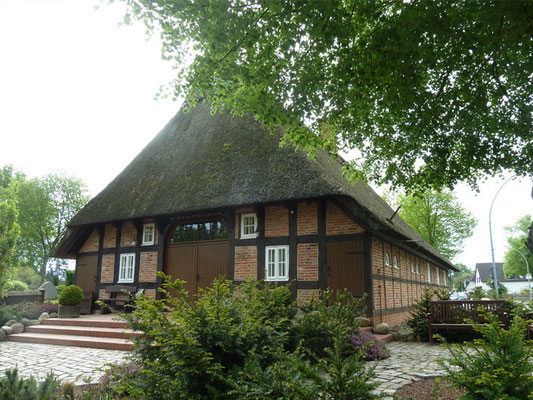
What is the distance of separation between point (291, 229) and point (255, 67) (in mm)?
5858

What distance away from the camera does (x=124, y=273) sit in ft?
46.6

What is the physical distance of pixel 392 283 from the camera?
40.7 feet

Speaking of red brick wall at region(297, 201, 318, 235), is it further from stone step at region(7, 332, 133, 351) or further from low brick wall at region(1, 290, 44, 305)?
low brick wall at region(1, 290, 44, 305)

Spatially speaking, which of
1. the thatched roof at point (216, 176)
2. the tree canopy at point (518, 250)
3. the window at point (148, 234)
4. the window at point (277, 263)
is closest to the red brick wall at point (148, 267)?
the window at point (148, 234)

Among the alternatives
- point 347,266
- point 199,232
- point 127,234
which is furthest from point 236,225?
point 127,234

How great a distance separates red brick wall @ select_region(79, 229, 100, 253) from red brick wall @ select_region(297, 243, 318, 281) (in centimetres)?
900

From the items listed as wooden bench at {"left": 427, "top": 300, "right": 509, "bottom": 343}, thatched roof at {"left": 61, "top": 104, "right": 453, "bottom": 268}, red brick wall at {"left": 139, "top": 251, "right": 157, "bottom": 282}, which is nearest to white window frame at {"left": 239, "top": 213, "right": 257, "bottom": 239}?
thatched roof at {"left": 61, "top": 104, "right": 453, "bottom": 268}

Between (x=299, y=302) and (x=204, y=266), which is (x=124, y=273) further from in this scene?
(x=299, y=302)

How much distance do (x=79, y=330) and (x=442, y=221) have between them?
90.9 feet

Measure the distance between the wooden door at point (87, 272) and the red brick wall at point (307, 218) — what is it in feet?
29.5

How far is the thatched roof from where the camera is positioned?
1059 centimetres

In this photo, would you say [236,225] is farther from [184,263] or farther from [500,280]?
[500,280]

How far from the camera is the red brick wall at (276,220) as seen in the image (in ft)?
37.0

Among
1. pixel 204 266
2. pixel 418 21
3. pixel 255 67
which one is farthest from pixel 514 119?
pixel 204 266
